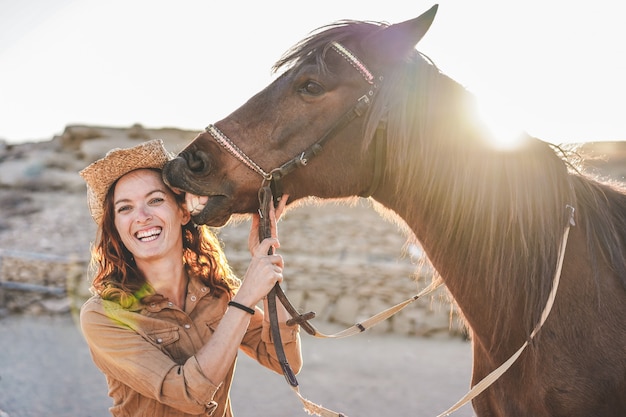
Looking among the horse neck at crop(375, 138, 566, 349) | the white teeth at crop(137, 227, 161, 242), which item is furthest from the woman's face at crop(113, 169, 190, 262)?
the horse neck at crop(375, 138, 566, 349)

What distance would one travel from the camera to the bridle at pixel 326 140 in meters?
2.19

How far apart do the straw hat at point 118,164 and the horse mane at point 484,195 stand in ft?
2.86

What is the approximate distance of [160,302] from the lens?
8.24ft

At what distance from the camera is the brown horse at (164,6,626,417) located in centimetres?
199

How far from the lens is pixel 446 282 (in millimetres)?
2256

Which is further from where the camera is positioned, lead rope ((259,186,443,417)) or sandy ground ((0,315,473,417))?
sandy ground ((0,315,473,417))

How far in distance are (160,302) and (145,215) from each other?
0.40m

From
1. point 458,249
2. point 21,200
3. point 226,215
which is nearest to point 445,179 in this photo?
point 458,249

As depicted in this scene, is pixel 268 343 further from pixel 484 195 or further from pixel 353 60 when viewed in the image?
pixel 353 60

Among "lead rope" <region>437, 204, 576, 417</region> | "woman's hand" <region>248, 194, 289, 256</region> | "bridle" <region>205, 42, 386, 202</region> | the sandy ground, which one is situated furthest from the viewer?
the sandy ground

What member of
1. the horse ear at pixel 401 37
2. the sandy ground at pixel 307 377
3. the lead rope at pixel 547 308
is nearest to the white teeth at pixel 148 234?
the horse ear at pixel 401 37

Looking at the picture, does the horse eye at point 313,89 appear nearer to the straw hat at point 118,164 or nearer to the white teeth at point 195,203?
the white teeth at point 195,203

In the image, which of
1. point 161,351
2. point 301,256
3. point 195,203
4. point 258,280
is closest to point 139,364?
point 161,351

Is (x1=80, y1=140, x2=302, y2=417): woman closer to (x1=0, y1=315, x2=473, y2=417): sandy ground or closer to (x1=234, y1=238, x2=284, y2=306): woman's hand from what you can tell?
(x1=234, y1=238, x2=284, y2=306): woman's hand
